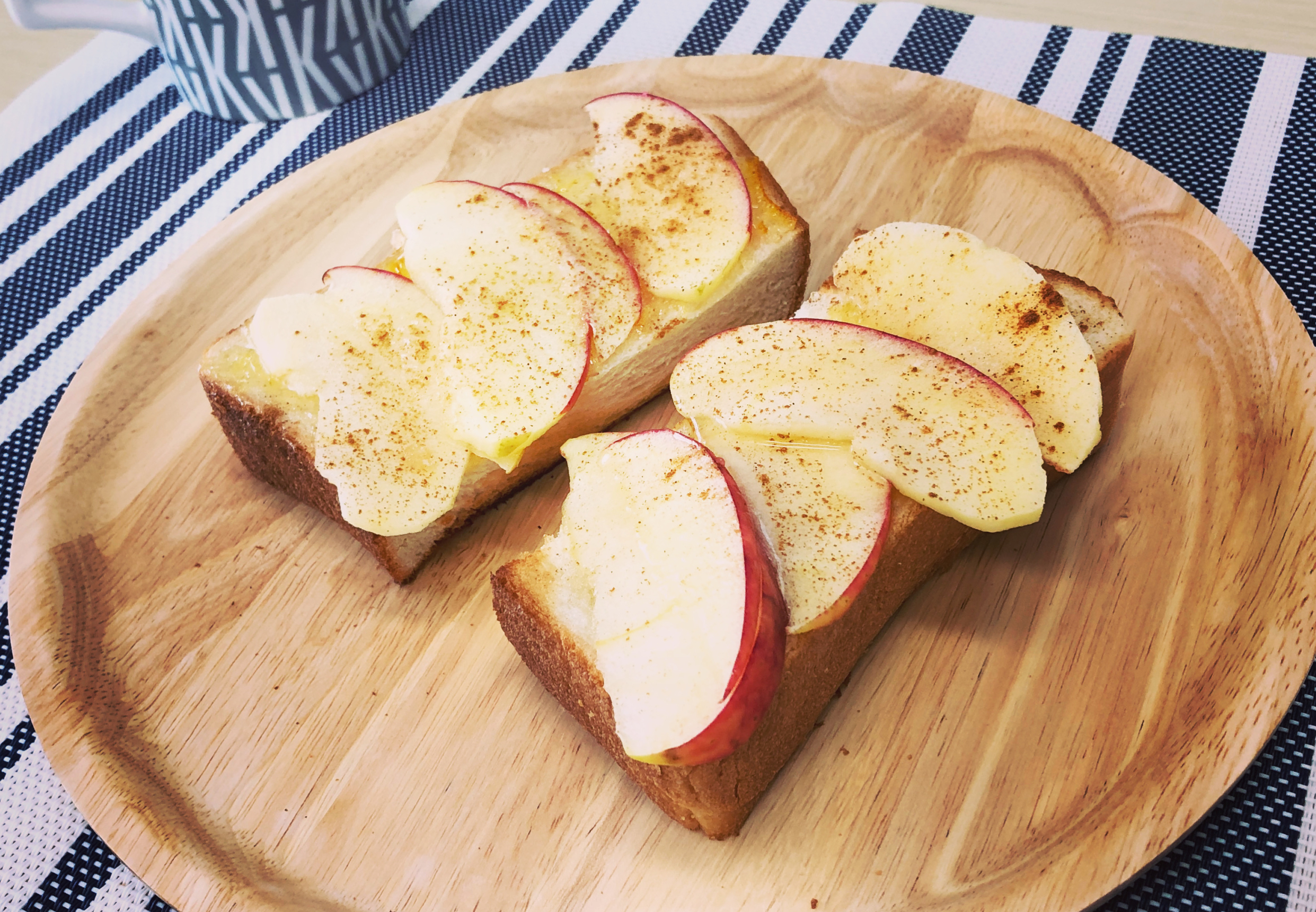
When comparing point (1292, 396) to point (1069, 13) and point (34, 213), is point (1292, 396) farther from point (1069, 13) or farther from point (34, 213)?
point (34, 213)

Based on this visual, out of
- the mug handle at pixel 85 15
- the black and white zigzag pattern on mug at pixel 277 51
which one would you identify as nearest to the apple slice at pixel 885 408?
the black and white zigzag pattern on mug at pixel 277 51

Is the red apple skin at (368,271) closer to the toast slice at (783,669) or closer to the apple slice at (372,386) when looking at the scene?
the apple slice at (372,386)

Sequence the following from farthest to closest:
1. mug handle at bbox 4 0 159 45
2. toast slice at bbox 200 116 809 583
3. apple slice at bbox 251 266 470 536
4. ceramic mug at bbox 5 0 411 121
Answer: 1. ceramic mug at bbox 5 0 411 121
2. mug handle at bbox 4 0 159 45
3. toast slice at bbox 200 116 809 583
4. apple slice at bbox 251 266 470 536

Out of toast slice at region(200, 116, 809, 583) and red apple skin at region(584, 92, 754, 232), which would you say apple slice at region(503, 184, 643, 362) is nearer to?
toast slice at region(200, 116, 809, 583)

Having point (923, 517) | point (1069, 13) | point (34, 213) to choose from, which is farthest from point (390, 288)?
point (1069, 13)

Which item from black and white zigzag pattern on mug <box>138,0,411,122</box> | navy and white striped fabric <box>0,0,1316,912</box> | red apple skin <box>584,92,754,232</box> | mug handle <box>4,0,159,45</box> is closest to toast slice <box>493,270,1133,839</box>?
red apple skin <box>584,92,754,232</box>
